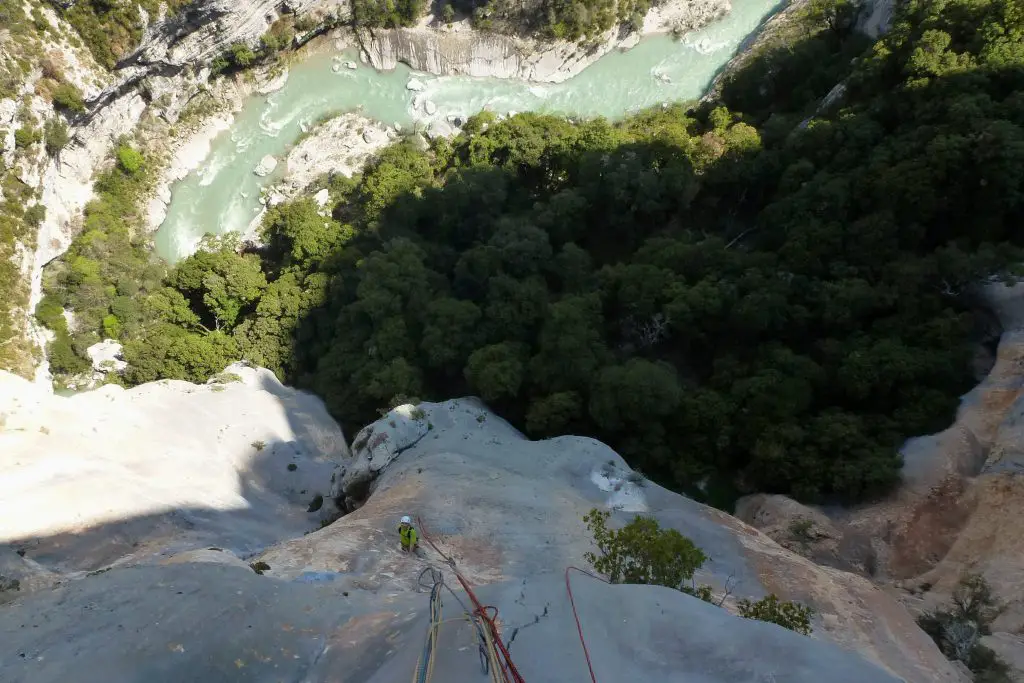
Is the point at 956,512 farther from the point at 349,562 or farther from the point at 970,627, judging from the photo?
the point at 349,562

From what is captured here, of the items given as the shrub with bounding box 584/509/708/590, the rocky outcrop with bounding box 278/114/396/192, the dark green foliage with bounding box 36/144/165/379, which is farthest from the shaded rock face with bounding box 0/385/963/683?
the rocky outcrop with bounding box 278/114/396/192

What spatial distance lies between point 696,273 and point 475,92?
28.4 m

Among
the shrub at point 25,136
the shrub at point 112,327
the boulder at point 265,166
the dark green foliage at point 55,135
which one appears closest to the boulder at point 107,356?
the shrub at point 112,327

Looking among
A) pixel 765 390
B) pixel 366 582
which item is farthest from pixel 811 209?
pixel 366 582

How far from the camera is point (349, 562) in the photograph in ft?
42.4

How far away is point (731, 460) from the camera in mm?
23062

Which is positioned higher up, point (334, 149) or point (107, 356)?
point (334, 149)

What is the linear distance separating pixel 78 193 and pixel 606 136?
3500cm

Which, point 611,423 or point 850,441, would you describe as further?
point 611,423

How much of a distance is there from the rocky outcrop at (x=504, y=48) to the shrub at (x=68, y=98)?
69.7ft

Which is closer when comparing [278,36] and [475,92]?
[278,36]

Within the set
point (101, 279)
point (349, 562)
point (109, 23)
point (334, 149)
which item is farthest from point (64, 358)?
point (349, 562)

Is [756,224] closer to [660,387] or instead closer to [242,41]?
[660,387]

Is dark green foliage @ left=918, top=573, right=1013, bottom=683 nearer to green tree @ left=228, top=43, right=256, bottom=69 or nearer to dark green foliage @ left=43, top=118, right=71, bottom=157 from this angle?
dark green foliage @ left=43, top=118, right=71, bottom=157
